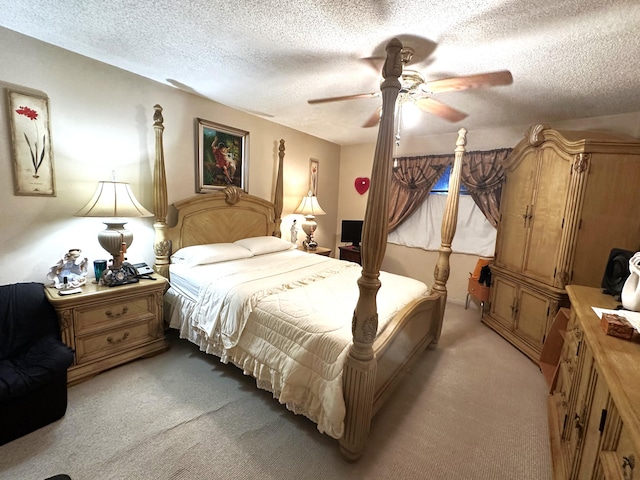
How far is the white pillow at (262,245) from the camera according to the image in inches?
124

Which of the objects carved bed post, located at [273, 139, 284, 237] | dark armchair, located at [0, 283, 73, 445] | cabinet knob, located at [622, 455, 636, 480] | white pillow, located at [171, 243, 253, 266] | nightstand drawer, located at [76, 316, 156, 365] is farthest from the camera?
carved bed post, located at [273, 139, 284, 237]

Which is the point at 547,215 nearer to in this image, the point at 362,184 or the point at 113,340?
the point at 362,184

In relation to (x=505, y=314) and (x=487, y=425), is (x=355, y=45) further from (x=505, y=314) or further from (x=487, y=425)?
(x=505, y=314)

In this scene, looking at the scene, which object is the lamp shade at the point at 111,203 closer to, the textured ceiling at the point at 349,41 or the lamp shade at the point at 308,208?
the textured ceiling at the point at 349,41

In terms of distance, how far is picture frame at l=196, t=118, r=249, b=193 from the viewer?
3.04 meters

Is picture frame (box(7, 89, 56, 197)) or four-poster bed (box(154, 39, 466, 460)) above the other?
picture frame (box(7, 89, 56, 197))

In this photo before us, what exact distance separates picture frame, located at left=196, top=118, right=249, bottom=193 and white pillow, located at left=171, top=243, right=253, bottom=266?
737 millimetres

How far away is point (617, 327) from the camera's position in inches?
46.9

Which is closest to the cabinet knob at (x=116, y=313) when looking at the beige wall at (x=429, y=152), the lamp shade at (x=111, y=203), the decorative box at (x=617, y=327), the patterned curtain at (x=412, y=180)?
the lamp shade at (x=111, y=203)

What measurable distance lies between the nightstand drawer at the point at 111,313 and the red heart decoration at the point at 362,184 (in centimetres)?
353

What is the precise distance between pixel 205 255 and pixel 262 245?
0.73m

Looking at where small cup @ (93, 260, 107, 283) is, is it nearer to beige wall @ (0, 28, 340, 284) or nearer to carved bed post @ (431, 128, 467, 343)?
beige wall @ (0, 28, 340, 284)

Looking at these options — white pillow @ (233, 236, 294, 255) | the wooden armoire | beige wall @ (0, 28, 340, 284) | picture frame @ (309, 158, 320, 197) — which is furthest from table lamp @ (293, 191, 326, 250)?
the wooden armoire

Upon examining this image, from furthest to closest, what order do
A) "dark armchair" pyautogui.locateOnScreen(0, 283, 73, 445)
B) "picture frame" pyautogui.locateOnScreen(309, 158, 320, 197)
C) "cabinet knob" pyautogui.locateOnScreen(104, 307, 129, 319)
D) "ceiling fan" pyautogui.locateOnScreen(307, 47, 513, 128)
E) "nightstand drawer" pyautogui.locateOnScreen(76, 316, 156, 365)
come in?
"picture frame" pyautogui.locateOnScreen(309, 158, 320, 197), "cabinet knob" pyautogui.locateOnScreen(104, 307, 129, 319), "nightstand drawer" pyautogui.locateOnScreen(76, 316, 156, 365), "ceiling fan" pyautogui.locateOnScreen(307, 47, 513, 128), "dark armchair" pyautogui.locateOnScreen(0, 283, 73, 445)
